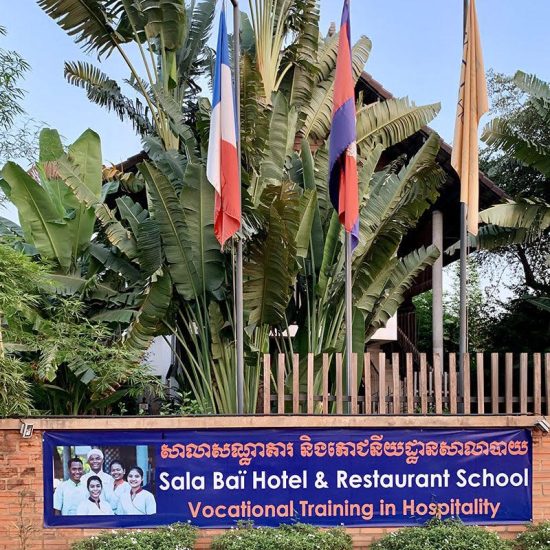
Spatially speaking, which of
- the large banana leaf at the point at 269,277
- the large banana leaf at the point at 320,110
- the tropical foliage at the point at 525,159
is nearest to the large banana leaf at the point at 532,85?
the tropical foliage at the point at 525,159

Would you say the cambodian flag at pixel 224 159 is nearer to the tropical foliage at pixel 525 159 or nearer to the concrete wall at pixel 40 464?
the concrete wall at pixel 40 464

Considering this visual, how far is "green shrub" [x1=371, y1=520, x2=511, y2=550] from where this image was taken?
623 cm

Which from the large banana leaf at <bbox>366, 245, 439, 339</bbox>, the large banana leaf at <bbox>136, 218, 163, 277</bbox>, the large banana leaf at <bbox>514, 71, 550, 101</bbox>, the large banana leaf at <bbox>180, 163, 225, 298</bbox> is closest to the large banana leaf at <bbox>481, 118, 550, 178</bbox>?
the large banana leaf at <bbox>514, 71, 550, 101</bbox>

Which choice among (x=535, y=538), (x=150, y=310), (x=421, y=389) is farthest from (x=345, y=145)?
(x=535, y=538)

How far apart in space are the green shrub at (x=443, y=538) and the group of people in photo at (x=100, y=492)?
2.36m

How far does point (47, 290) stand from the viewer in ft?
30.4

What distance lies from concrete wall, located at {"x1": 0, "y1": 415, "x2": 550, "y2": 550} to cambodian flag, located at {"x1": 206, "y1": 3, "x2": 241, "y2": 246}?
2012 millimetres

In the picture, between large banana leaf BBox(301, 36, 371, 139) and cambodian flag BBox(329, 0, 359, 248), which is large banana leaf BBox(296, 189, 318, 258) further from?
large banana leaf BBox(301, 36, 371, 139)

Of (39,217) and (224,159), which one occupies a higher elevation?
(224,159)

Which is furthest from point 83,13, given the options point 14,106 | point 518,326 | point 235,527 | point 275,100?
point 518,326

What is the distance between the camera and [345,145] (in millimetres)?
7688

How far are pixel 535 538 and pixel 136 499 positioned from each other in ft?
Result: 12.8

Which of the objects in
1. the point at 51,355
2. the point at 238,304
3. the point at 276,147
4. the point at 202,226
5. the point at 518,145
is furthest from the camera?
the point at 518,145

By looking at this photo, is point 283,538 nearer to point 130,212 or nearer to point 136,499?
point 136,499
